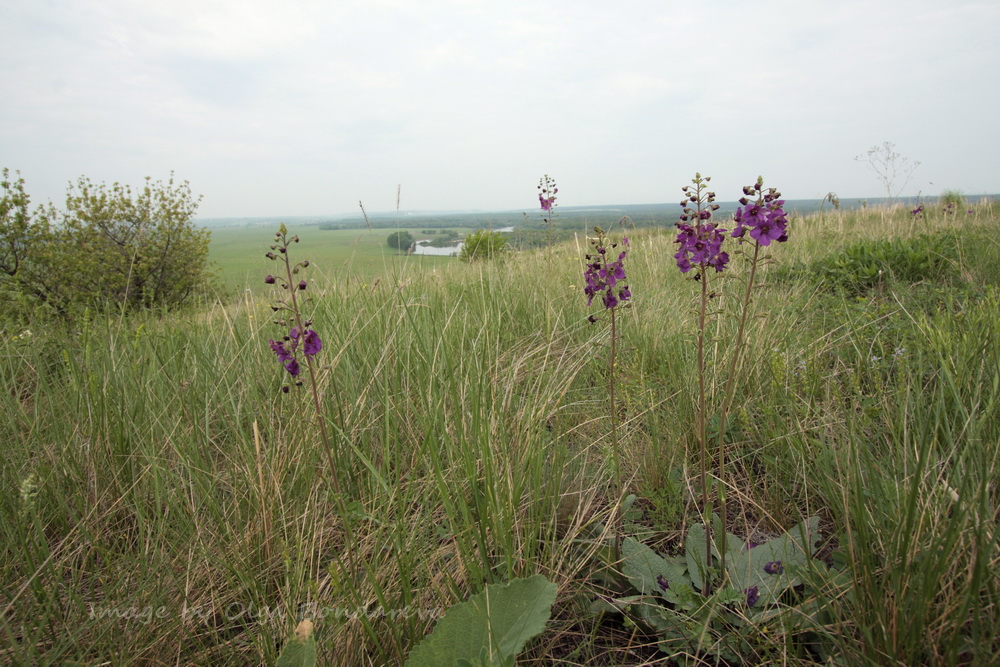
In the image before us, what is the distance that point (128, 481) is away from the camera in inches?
75.3

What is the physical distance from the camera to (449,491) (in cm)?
168

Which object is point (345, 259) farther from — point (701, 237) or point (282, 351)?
A: point (701, 237)

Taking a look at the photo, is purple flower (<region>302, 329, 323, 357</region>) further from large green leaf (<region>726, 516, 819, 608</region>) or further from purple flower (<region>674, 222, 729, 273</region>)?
large green leaf (<region>726, 516, 819, 608</region>)

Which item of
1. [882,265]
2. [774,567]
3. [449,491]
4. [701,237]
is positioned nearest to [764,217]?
[701,237]

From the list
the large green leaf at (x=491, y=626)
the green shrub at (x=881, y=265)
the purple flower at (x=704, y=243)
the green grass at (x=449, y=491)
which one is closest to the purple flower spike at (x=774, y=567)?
the green grass at (x=449, y=491)

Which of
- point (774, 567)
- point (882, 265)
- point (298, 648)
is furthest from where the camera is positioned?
point (882, 265)

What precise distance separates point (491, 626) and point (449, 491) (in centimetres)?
55

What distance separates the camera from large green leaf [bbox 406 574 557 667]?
3.72 feet

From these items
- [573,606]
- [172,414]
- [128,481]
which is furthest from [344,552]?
[172,414]

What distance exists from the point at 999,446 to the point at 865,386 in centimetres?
106

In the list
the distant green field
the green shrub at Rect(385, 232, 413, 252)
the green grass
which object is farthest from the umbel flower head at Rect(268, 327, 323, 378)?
the green shrub at Rect(385, 232, 413, 252)

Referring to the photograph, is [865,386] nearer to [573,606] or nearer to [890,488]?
[890,488]

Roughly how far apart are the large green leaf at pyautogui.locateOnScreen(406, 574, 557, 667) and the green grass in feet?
0.33

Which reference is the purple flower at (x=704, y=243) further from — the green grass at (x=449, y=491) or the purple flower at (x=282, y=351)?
the purple flower at (x=282, y=351)
